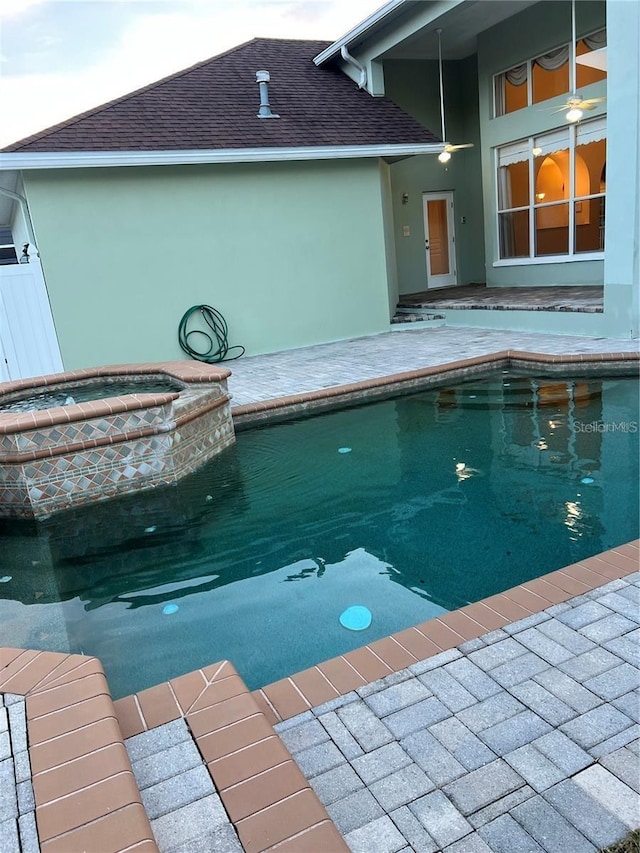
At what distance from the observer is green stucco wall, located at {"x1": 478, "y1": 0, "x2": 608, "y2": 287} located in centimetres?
965

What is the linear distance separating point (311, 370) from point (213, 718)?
6221 millimetres

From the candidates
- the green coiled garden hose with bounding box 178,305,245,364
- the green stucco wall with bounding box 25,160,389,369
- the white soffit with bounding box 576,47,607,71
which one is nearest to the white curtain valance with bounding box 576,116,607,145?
the white soffit with bounding box 576,47,607,71

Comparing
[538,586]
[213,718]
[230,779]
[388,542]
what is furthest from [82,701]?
[388,542]

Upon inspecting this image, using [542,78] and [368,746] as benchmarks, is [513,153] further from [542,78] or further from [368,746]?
[368,746]

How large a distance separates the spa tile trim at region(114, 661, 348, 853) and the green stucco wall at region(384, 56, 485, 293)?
476 inches

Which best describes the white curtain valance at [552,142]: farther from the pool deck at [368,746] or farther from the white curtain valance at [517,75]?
the pool deck at [368,746]

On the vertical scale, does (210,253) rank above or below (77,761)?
above

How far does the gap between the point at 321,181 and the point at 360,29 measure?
2851 millimetres

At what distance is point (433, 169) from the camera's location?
1291 cm

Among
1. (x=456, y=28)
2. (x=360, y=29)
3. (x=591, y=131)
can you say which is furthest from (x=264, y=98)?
(x=591, y=131)

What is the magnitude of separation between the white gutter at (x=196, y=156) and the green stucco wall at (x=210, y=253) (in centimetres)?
28

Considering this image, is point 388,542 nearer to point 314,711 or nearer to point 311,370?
point 314,711

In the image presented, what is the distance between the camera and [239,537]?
3.80 m

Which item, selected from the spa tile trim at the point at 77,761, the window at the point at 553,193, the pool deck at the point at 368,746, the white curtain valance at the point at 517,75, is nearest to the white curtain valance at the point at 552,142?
the window at the point at 553,193
